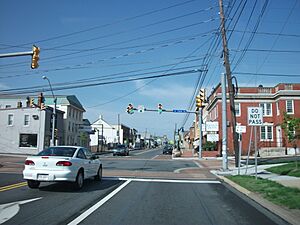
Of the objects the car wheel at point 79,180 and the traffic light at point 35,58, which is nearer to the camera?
the car wheel at point 79,180

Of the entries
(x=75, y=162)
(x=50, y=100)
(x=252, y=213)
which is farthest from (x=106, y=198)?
(x=50, y=100)

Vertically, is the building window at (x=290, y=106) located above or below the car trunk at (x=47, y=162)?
above

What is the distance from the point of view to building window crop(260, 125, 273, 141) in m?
47.9

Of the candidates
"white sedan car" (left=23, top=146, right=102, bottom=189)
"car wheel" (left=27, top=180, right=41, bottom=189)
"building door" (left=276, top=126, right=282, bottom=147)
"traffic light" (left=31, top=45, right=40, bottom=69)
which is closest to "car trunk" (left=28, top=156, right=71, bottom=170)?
"white sedan car" (left=23, top=146, right=102, bottom=189)

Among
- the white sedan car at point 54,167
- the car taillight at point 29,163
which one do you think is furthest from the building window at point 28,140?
the car taillight at point 29,163

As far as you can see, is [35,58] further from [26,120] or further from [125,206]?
[26,120]

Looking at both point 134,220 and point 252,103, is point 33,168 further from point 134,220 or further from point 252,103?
point 252,103

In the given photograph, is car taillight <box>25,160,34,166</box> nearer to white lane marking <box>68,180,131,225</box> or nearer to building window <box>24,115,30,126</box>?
white lane marking <box>68,180,131,225</box>

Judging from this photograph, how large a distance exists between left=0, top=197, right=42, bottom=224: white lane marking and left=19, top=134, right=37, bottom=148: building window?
45.9m

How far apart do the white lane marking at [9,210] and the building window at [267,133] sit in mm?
42529

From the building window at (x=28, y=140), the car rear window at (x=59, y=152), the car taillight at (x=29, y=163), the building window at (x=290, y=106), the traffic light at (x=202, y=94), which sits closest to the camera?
the car taillight at (x=29, y=163)

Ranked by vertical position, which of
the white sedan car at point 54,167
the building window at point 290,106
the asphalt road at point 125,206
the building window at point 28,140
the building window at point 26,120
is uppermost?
the building window at point 290,106

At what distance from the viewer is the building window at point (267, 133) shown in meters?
47.9

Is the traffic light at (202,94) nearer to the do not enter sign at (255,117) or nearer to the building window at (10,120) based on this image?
the do not enter sign at (255,117)
